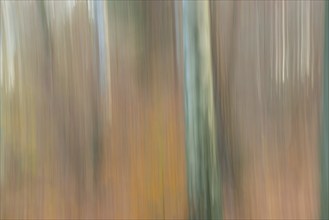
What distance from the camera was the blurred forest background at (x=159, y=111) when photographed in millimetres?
440

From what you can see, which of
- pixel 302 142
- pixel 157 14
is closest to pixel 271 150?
pixel 302 142

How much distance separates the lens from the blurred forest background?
440mm

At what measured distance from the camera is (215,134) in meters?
0.44

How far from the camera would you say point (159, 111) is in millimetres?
450

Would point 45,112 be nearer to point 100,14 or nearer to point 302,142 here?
point 100,14

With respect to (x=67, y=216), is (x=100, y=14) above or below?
above

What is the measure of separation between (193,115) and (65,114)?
0.10 meters

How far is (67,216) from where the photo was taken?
0.45 m

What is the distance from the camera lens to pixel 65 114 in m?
0.45

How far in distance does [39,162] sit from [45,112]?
1.5 inches

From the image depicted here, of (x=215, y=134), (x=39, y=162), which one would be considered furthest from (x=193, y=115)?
(x=39, y=162)

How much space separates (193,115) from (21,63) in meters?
0.14

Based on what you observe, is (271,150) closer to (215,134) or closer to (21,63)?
(215,134)

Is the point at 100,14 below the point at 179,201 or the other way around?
the other way around
